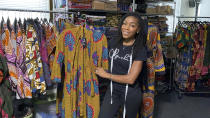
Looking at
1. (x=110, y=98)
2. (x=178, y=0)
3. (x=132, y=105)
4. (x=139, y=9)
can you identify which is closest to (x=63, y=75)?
(x=110, y=98)

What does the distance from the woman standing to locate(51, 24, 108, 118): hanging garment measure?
17cm

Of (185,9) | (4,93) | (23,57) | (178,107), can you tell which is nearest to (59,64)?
(23,57)

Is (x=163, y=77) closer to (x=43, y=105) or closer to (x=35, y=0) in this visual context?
(x=43, y=105)

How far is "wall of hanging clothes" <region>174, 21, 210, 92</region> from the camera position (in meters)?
3.02

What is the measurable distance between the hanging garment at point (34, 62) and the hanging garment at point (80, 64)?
0.45 ft

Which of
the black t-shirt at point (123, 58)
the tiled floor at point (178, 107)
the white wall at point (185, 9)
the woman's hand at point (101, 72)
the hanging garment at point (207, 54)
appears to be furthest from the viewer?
the white wall at point (185, 9)

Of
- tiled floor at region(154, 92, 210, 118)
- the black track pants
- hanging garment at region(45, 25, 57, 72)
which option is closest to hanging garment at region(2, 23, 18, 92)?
hanging garment at region(45, 25, 57, 72)

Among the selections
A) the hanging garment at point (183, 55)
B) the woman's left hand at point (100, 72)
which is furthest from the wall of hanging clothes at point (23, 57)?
the hanging garment at point (183, 55)

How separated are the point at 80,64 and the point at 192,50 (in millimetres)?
2225

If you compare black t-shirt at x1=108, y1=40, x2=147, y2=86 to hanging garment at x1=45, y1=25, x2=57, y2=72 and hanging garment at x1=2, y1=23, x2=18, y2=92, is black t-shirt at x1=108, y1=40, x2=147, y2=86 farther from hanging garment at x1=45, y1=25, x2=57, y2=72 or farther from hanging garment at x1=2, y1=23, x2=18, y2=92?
hanging garment at x1=2, y1=23, x2=18, y2=92

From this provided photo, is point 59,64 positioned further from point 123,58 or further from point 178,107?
point 178,107

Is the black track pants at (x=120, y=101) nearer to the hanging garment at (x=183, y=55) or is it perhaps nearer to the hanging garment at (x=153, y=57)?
the hanging garment at (x=153, y=57)

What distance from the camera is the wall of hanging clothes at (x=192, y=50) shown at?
9.91 ft

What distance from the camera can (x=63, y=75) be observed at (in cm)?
176
